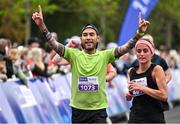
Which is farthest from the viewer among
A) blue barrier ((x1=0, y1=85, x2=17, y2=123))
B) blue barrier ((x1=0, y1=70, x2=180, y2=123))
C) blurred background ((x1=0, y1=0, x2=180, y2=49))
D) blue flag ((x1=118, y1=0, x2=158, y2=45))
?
blurred background ((x1=0, y1=0, x2=180, y2=49))

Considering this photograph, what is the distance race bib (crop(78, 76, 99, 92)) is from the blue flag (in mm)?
7257

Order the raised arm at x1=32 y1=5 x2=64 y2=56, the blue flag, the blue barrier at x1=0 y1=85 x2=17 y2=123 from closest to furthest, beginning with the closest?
1. the raised arm at x1=32 y1=5 x2=64 y2=56
2. the blue barrier at x1=0 y1=85 x2=17 y2=123
3. the blue flag

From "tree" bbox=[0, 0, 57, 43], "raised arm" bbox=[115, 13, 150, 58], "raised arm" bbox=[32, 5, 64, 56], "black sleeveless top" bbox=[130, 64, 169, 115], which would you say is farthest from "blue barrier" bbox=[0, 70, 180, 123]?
"tree" bbox=[0, 0, 57, 43]

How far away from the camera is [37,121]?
11672mm

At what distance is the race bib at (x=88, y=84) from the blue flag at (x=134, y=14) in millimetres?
7257

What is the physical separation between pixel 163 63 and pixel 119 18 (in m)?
43.7

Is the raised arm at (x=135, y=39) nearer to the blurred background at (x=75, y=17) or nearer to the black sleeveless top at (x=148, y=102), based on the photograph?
the black sleeveless top at (x=148, y=102)

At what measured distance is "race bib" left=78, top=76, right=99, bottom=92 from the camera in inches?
287

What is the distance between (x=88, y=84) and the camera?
728cm

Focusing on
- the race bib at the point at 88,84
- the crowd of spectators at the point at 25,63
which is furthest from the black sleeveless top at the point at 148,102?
the crowd of spectators at the point at 25,63

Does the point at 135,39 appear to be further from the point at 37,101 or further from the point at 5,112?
the point at 37,101

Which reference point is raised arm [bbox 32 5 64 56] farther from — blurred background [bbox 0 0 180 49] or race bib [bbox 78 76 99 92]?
blurred background [bbox 0 0 180 49]

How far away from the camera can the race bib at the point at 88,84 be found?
7293mm

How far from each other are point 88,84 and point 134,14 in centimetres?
800
